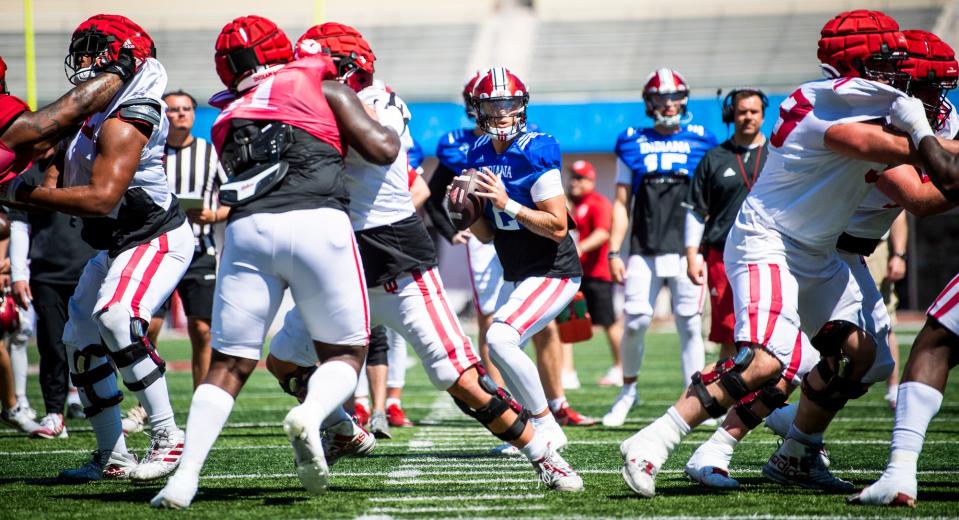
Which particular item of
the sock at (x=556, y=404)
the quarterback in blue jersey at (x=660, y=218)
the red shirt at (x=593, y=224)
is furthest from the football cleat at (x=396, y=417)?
the red shirt at (x=593, y=224)

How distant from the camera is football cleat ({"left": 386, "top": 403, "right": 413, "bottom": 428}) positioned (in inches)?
279

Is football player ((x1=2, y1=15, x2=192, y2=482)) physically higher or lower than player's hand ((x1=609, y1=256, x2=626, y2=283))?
higher

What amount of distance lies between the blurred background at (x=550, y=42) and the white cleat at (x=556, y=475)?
16015mm

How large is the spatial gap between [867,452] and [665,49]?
68.0 feet

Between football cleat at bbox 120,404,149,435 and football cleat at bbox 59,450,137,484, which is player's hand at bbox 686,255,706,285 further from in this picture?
football cleat at bbox 59,450,137,484

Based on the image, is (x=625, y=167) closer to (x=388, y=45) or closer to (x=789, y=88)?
(x=789, y=88)

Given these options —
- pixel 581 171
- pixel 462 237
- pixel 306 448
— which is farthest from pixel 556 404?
pixel 581 171

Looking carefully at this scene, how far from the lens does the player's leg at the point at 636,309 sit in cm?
725

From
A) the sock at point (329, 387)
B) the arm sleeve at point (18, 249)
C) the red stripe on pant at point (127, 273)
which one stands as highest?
Result: the sock at point (329, 387)

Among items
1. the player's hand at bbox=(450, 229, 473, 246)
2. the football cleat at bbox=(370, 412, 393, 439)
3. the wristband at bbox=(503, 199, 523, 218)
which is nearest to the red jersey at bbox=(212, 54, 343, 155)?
the wristband at bbox=(503, 199, 523, 218)

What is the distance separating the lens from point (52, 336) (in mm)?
6996

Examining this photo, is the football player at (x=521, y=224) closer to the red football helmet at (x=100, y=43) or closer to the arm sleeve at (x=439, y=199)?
the red football helmet at (x=100, y=43)

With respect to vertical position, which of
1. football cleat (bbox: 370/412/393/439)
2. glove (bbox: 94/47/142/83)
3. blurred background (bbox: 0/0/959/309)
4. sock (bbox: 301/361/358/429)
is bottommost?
blurred background (bbox: 0/0/959/309)

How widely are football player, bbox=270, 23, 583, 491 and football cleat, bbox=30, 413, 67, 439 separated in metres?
2.66
